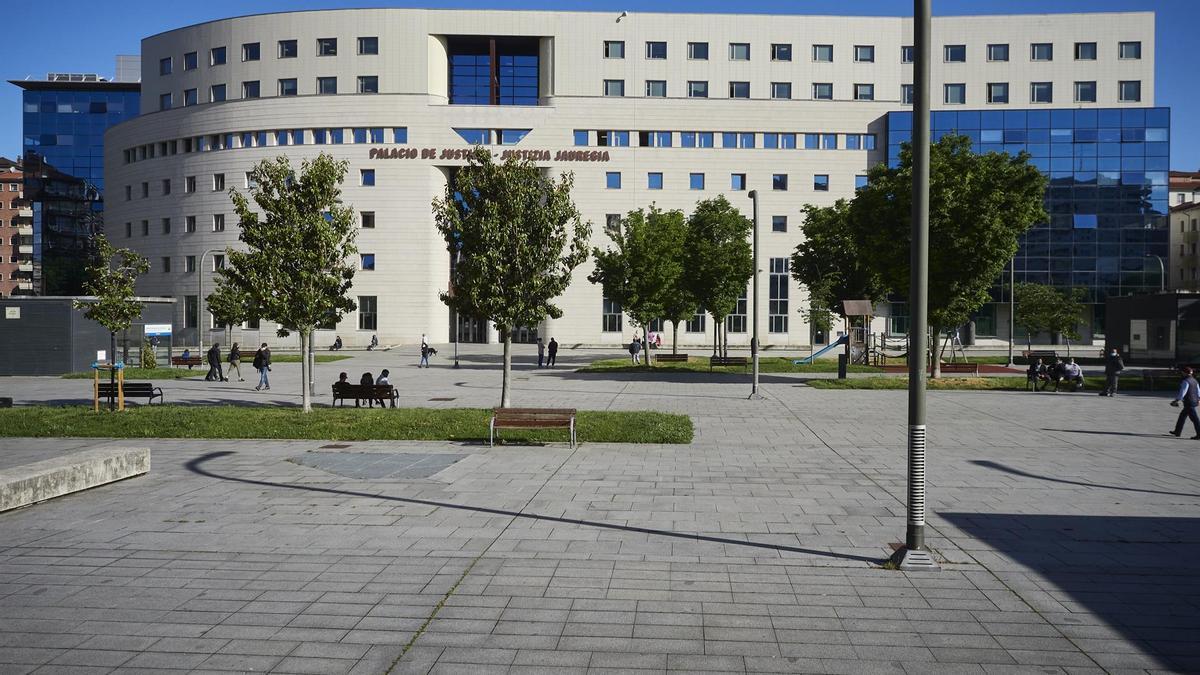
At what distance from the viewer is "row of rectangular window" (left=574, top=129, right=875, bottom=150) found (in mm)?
65000

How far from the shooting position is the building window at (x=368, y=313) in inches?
2574

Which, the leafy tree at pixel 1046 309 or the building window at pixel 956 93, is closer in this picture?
the leafy tree at pixel 1046 309

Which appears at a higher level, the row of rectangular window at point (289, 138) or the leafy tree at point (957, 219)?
the row of rectangular window at point (289, 138)

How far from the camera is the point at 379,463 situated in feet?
44.8

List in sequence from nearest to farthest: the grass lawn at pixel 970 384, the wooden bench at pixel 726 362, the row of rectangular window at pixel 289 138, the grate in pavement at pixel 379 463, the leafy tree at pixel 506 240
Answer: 1. the grate in pavement at pixel 379 463
2. the leafy tree at pixel 506 240
3. the grass lawn at pixel 970 384
4. the wooden bench at pixel 726 362
5. the row of rectangular window at pixel 289 138

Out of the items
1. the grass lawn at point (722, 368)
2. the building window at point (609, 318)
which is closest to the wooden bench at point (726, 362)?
the grass lawn at point (722, 368)

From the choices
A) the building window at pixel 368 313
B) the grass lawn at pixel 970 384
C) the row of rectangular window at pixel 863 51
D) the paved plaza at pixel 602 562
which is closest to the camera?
the paved plaza at pixel 602 562

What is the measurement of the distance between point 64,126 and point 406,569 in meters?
127

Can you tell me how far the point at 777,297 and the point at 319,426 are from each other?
53.9 meters

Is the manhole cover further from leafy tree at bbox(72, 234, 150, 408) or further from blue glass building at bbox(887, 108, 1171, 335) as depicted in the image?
blue glass building at bbox(887, 108, 1171, 335)

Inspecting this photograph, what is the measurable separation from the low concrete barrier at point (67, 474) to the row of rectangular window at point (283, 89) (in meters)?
58.4

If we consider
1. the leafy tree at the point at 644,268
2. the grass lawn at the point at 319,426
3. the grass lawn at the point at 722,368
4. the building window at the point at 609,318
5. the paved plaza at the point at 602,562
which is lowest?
the paved plaza at the point at 602,562

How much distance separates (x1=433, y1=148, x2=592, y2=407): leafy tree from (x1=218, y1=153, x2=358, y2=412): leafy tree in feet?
9.62

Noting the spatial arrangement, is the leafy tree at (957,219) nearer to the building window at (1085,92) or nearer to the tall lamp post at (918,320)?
the tall lamp post at (918,320)
